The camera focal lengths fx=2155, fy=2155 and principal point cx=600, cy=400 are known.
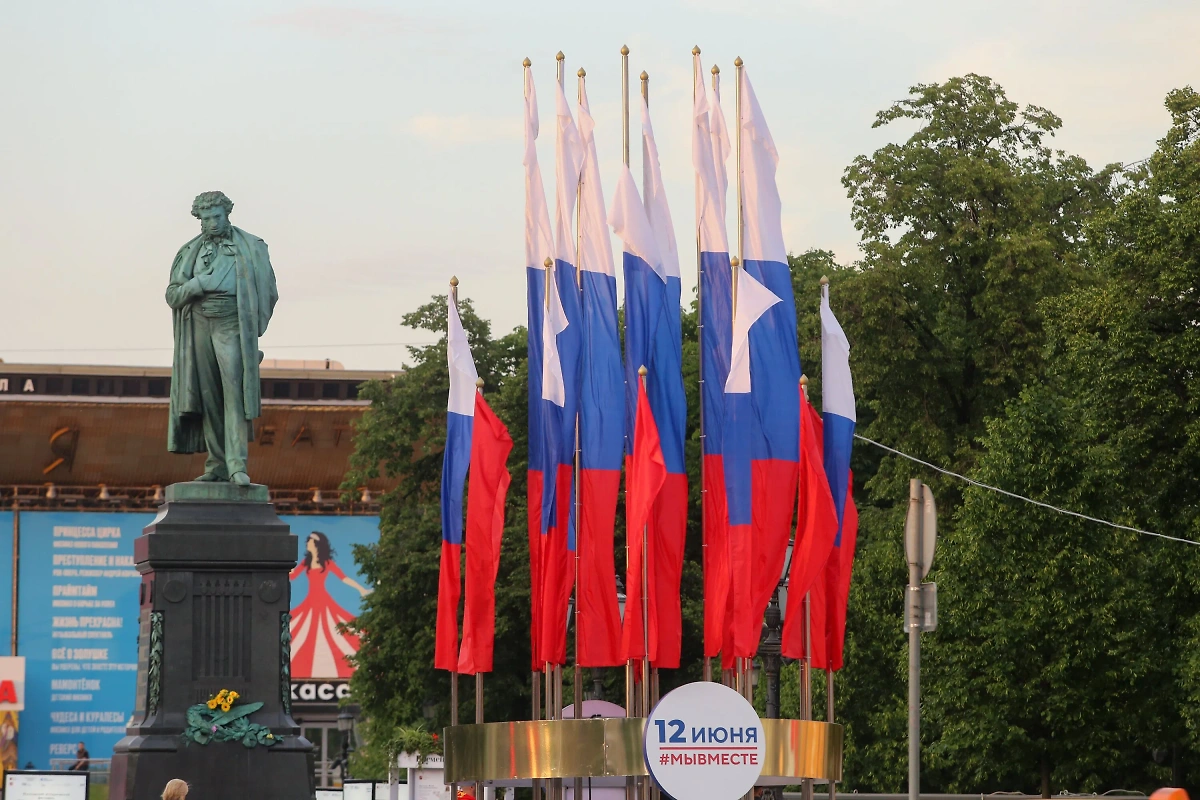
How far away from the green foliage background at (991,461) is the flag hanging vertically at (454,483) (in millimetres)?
11660

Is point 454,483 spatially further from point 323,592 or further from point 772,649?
point 323,592

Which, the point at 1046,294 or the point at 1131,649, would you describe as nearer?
the point at 1131,649

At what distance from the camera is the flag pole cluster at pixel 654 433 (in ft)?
61.8

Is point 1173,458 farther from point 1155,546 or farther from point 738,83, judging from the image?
point 738,83

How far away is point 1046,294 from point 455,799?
63.4 feet

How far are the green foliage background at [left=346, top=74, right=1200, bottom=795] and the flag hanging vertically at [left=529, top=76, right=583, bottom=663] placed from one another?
11.3 meters

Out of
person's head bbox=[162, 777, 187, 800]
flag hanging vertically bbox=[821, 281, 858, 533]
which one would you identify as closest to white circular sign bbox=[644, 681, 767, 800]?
person's head bbox=[162, 777, 187, 800]

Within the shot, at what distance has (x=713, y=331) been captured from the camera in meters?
20.0

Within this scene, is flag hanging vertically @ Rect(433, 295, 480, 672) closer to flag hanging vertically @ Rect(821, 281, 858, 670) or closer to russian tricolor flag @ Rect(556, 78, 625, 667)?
russian tricolor flag @ Rect(556, 78, 625, 667)

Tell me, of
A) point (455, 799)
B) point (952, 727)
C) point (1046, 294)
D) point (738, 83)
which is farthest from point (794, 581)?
point (1046, 294)

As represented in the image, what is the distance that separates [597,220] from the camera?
2073 centimetres

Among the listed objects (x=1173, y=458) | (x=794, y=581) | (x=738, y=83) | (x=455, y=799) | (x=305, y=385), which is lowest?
(x=455, y=799)

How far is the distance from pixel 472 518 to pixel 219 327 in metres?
3.16

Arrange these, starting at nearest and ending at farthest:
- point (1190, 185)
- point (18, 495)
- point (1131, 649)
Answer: point (1131, 649) < point (1190, 185) < point (18, 495)
